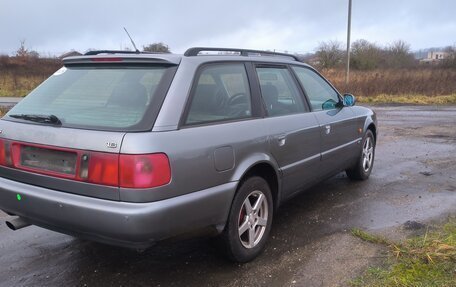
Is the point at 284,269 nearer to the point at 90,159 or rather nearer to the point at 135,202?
the point at 135,202

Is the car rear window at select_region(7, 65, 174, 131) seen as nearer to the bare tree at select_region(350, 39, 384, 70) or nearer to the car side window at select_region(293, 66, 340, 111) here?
the car side window at select_region(293, 66, 340, 111)

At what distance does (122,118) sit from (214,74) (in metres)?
0.89

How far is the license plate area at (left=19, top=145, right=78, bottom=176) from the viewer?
2914 mm

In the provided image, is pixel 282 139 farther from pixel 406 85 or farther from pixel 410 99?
pixel 406 85

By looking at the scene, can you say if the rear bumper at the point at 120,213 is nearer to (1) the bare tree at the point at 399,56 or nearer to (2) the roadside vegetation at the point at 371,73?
(2) the roadside vegetation at the point at 371,73

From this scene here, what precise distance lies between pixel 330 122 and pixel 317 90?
43 cm

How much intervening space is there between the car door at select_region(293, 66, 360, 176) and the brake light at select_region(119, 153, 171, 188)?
2287 mm

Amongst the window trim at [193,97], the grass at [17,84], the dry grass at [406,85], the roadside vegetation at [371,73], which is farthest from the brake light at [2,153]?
the grass at [17,84]

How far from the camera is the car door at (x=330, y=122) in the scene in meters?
4.65

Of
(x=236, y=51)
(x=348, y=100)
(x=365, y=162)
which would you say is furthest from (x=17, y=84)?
(x=236, y=51)

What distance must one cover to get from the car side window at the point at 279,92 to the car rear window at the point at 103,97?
1.13 m

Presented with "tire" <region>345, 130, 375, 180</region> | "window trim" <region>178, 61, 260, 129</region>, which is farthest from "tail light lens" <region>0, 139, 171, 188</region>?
"tire" <region>345, 130, 375, 180</region>

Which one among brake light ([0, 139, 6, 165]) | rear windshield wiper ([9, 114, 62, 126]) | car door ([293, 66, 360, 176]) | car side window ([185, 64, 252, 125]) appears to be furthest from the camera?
car door ([293, 66, 360, 176])

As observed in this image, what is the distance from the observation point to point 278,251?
3.79 meters
